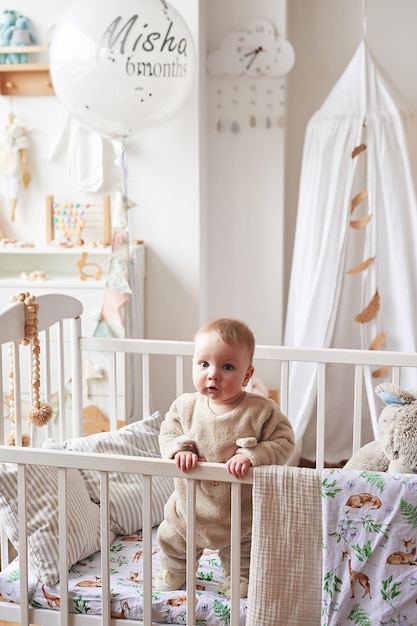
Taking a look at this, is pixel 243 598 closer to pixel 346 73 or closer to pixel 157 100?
pixel 157 100

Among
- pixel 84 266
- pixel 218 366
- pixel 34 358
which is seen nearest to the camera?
pixel 218 366

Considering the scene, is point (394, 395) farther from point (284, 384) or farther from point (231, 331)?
point (284, 384)

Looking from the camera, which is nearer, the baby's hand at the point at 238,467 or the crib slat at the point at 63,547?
the baby's hand at the point at 238,467

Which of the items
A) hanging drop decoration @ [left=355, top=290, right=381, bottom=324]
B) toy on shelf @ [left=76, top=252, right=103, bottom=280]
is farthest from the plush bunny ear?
toy on shelf @ [left=76, top=252, right=103, bottom=280]

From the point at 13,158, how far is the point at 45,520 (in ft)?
5.99

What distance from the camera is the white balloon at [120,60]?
285 cm

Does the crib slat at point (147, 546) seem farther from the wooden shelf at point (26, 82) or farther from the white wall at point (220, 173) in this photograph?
the wooden shelf at point (26, 82)

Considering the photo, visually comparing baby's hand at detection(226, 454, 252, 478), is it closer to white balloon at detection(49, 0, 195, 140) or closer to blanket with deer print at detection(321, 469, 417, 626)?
blanket with deer print at detection(321, 469, 417, 626)

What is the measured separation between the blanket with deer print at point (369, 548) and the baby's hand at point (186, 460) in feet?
0.77

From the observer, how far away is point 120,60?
2.87 m

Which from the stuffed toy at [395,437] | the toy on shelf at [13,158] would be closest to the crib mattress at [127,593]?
the stuffed toy at [395,437]

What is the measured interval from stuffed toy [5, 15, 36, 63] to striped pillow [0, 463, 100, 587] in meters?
A: 1.87

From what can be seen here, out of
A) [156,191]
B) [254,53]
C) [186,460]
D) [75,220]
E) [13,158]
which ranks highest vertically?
[254,53]

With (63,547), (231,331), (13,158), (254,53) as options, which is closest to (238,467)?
(231,331)
